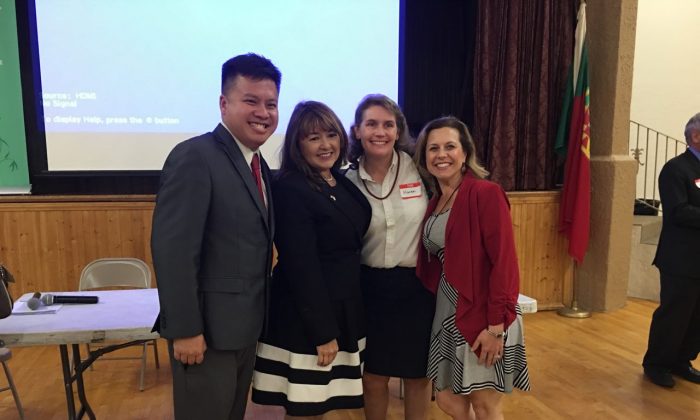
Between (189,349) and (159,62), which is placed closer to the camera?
(189,349)

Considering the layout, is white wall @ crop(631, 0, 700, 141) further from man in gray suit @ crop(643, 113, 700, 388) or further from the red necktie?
the red necktie

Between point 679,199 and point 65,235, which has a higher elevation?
point 679,199

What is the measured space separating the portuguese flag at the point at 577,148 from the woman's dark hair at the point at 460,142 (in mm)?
2812

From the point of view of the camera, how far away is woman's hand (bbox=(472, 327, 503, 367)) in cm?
165

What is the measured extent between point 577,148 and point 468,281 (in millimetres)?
3188

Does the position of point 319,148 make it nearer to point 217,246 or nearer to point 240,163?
point 240,163

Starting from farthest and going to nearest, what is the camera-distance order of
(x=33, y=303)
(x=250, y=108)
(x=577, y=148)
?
(x=577, y=148) < (x=33, y=303) < (x=250, y=108)

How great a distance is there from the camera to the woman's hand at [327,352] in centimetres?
164

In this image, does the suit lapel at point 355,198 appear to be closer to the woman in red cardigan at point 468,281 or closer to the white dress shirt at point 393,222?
the white dress shirt at point 393,222

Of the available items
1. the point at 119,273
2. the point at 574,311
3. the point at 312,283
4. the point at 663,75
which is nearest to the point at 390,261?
the point at 312,283

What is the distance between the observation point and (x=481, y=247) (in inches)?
65.3

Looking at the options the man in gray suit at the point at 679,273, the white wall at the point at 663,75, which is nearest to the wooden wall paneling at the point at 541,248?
the man in gray suit at the point at 679,273

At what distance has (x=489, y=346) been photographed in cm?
166

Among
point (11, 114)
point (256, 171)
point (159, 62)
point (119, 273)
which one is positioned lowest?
point (119, 273)
